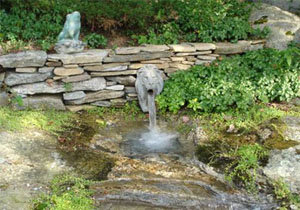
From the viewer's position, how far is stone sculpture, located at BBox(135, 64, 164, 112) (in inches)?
251

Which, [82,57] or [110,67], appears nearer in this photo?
[82,57]

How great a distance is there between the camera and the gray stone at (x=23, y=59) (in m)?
5.99

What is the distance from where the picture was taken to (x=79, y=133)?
18.9 feet

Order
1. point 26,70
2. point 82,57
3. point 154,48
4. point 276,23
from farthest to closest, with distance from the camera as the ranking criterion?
point 276,23
point 154,48
point 82,57
point 26,70

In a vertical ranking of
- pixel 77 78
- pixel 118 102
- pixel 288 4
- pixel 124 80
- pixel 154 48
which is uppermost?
→ pixel 288 4

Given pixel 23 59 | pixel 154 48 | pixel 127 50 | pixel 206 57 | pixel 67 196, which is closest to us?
pixel 67 196

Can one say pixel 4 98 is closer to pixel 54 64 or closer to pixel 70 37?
pixel 54 64

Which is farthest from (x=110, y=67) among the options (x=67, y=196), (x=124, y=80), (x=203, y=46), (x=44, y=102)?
(x=67, y=196)

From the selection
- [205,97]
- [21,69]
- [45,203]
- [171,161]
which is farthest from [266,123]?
[21,69]

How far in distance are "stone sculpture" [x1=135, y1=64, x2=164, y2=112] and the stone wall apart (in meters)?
0.19

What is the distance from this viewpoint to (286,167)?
4.64 metres

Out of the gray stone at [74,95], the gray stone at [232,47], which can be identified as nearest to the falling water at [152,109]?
the gray stone at [74,95]

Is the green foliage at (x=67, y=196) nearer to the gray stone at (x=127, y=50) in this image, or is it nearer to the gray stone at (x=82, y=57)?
the gray stone at (x=82, y=57)

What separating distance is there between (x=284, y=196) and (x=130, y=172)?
6.06 ft
